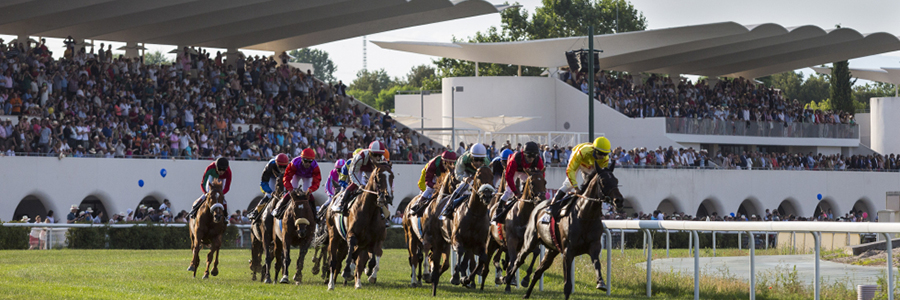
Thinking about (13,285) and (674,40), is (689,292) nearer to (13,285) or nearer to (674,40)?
(13,285)

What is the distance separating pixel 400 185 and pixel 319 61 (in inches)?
3813

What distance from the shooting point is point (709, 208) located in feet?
129

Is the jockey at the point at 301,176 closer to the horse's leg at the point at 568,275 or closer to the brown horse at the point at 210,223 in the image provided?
the brown horse at the point at 210,223

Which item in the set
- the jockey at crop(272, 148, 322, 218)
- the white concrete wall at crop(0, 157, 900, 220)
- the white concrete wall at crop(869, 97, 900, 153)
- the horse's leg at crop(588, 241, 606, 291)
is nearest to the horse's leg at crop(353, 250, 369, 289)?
the jockey at crop(272, 148, 322, 218)

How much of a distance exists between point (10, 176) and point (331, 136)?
9529 mm

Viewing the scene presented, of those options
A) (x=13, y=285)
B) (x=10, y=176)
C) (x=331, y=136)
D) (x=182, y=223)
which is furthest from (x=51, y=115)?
(x=13, y=285)

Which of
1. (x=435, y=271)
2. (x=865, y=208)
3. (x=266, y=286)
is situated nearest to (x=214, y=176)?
(x=266, y=286)

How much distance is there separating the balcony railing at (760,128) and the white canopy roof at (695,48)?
10.3ft

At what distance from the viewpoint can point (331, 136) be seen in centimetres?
3103

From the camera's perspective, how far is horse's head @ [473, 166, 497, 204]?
11.3m

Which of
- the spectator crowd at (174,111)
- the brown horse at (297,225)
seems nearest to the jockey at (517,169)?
the brown horse at (297,225)

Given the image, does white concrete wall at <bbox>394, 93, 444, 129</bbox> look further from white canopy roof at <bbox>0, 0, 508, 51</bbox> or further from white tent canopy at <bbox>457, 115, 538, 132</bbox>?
white canopy roof at <bbox>0, 0, 508, 51</bbox>

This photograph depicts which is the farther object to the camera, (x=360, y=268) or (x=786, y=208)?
(x=786, y=208)

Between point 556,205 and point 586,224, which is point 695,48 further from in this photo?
point 586,224
